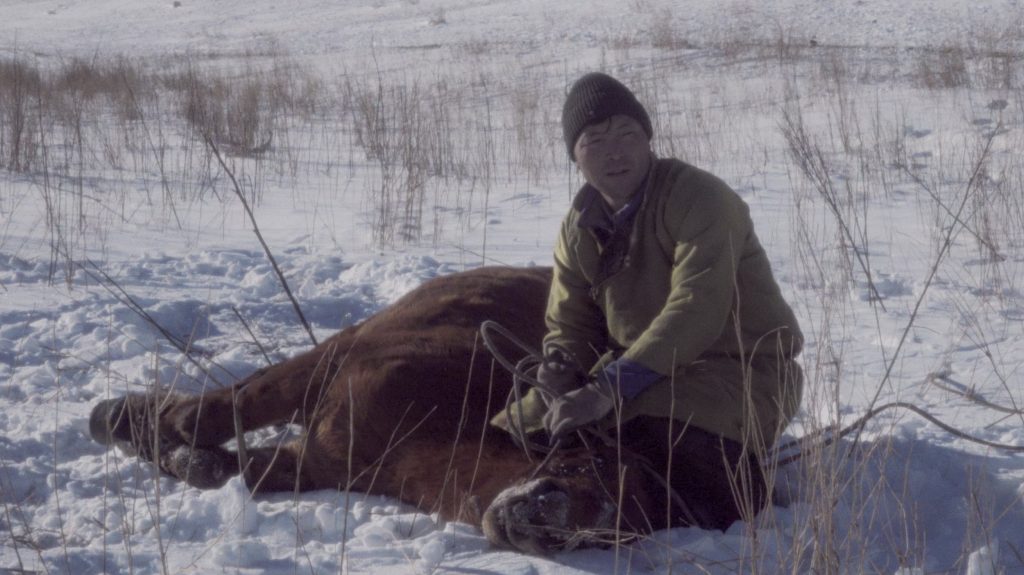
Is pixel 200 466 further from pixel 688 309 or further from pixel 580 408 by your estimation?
pixel 688 309

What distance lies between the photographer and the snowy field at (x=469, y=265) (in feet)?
8.90

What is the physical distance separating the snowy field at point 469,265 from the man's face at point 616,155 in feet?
2.10

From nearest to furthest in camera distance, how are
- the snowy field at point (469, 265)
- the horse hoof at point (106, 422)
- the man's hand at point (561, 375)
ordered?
the snowy field at point (469, 265) < the man's hand at point (561, 375) < the horse hoof at point (106, 422)

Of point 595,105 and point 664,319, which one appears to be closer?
point 664,319

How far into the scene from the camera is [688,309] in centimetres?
292

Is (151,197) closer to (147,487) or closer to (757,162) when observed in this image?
(757,162)

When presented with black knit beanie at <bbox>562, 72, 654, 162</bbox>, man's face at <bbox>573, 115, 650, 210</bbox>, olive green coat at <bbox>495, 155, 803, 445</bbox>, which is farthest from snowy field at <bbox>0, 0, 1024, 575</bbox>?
black knit beanie at <bbox>562, 72, 654, 162</bbox>

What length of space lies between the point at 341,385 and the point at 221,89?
27.9ft

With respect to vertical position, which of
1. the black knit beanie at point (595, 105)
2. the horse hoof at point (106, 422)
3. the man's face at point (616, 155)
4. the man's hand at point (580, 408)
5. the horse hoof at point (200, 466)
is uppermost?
the black knit beanie at point (595, 105)

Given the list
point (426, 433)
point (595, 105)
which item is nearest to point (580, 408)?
point (426, 433)

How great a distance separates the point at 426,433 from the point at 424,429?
14 mm

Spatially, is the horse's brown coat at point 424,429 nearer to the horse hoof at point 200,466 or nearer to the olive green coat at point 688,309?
the horse hoof at point 200,466

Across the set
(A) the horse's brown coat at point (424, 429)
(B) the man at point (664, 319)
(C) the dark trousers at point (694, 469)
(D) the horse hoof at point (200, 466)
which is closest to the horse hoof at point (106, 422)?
(A) the horse's brown coat at point (424, 429)

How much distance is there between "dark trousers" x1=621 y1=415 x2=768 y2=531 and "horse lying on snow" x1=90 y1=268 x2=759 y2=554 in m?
0.02
